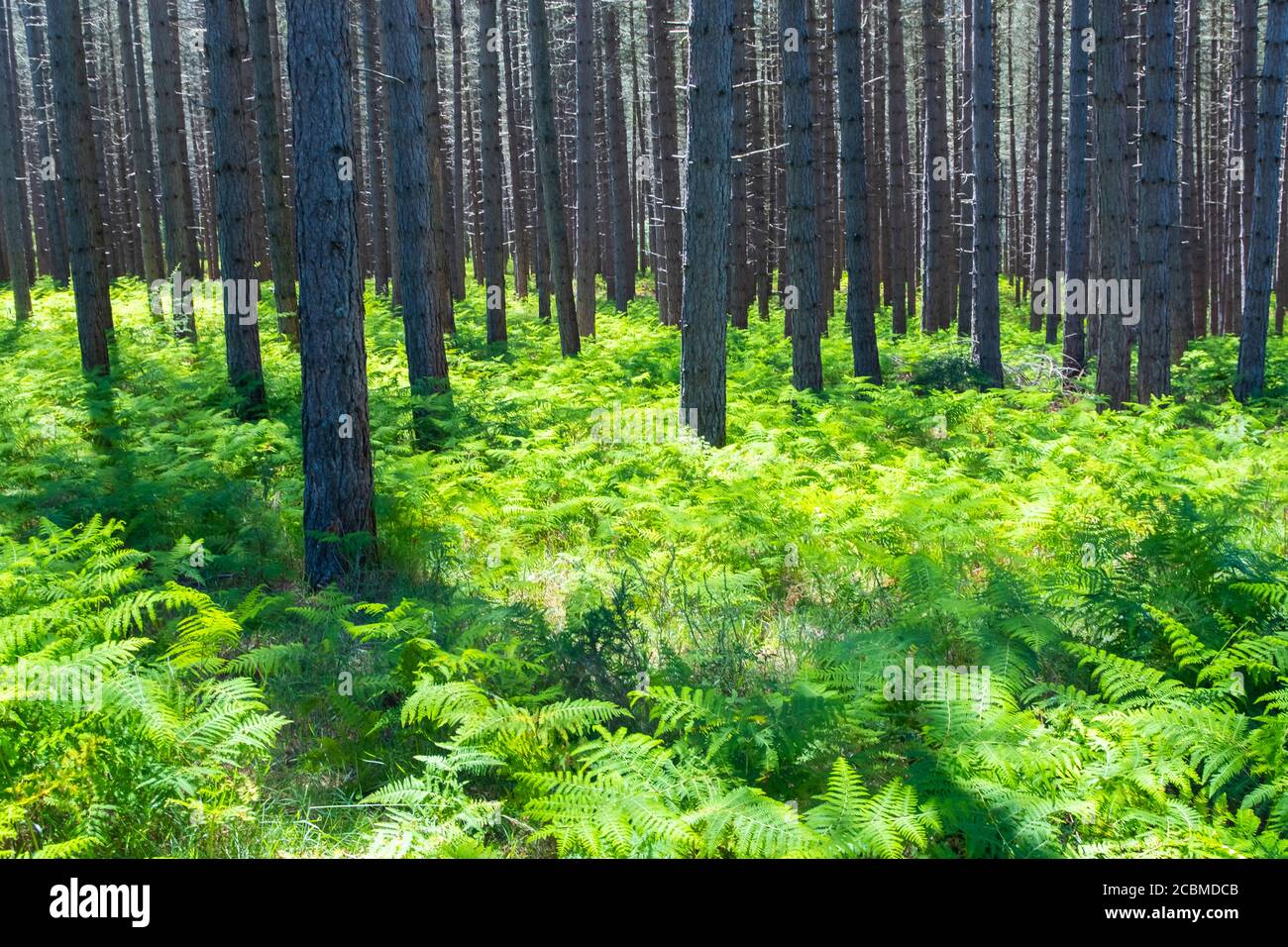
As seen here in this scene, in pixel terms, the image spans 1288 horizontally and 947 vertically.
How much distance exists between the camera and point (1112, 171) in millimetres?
12883

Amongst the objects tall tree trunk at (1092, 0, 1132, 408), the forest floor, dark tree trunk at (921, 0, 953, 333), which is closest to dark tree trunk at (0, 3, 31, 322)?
the forest floor

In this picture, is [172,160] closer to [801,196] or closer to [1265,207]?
[801,196]

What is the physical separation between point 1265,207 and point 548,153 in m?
10.5

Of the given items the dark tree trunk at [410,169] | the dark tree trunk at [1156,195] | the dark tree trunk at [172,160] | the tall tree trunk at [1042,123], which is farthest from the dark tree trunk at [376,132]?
the dark tree trunk at [1156,195]

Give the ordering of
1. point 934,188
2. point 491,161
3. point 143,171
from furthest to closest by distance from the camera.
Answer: point 143,171, point 934,188, point 491,161

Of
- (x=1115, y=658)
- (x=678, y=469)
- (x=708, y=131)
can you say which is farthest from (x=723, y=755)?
(x=708, y=131)

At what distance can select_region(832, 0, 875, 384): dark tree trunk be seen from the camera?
1336 centimetres

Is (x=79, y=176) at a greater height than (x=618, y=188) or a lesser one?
lesser

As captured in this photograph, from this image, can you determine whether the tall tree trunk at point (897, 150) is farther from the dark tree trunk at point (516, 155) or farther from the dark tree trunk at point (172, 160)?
the dark tree trunk at point (172, 160)

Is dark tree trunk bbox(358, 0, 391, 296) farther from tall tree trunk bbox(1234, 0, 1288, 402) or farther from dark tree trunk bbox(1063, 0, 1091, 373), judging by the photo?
tall tree trunk bbox(1234, 0, 1288, 402)

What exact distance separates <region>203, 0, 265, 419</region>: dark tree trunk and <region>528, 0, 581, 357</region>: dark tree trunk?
5.04m

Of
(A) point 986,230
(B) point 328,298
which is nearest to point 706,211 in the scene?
(B) point 328,298

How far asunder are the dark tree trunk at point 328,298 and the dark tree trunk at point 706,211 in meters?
3.51
